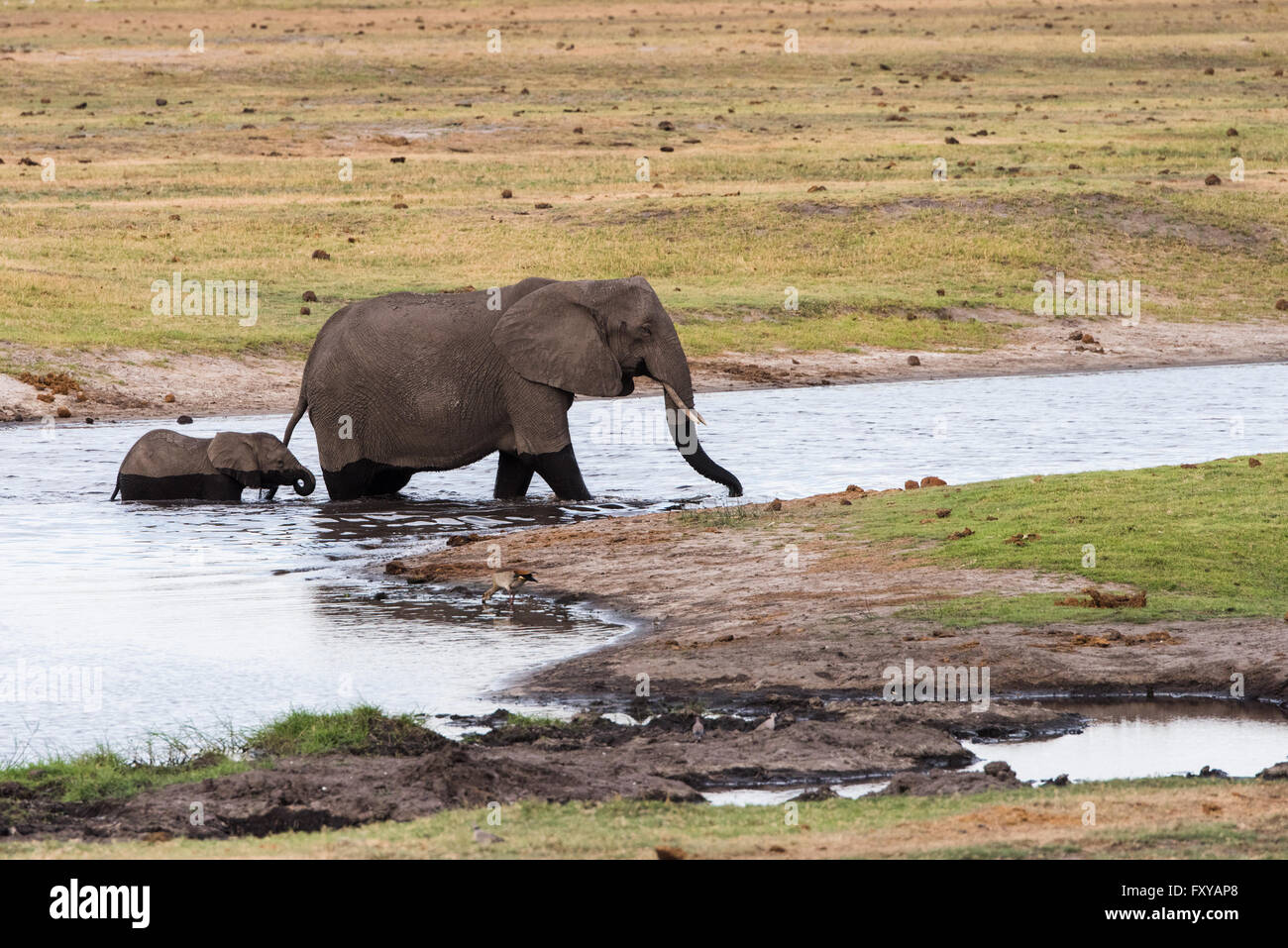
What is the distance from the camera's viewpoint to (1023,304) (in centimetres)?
3622

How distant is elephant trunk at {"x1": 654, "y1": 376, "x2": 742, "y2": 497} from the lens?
19.5 m

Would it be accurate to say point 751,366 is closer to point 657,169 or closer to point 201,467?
point 201,467

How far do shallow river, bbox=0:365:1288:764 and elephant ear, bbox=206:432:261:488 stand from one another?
0.35 m

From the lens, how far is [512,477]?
20.7 meters

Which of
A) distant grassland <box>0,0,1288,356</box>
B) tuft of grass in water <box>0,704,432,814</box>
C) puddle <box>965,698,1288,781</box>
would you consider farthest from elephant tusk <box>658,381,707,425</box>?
distant grassland <box>0,0,1288,356</box>

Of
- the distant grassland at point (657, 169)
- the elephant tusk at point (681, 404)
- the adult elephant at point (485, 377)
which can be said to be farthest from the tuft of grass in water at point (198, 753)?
the distant grassland at point (657, 169)

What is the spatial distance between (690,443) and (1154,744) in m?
9.42

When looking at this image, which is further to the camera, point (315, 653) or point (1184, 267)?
point (1184, 267)

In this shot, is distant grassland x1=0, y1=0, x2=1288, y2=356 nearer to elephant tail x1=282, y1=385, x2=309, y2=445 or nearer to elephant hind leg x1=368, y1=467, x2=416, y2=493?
elephant tail x1=282, y1=385, x2=309, y2=445

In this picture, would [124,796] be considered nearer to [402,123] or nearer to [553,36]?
[402,123]

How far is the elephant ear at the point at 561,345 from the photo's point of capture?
19672 millimetres

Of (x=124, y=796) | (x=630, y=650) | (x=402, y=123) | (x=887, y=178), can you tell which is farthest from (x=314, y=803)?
(x=402, y=123)

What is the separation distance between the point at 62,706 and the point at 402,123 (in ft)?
150

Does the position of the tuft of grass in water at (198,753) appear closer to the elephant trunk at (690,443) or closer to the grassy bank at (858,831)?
the grassy bank at (858,831)
